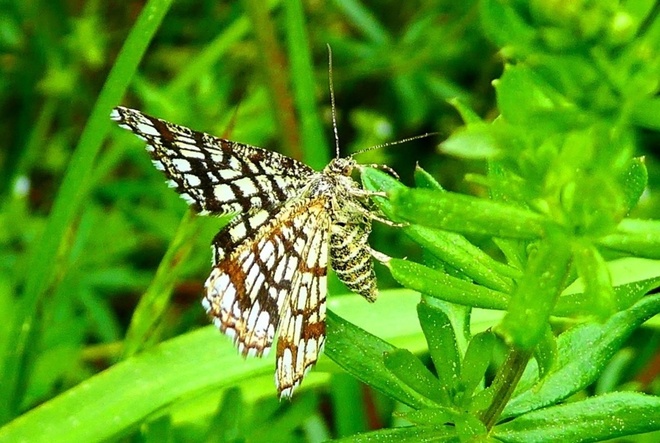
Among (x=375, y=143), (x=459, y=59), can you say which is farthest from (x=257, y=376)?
(x=459, y=59)

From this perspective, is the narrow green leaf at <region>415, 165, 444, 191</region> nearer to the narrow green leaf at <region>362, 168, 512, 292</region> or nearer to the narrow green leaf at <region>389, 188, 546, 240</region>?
the narrow green leaf at <region>362, 168, 512, 292</region>

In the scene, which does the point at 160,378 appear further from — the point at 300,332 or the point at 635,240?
the point at 635,240

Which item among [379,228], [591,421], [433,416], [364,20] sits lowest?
[379,228]

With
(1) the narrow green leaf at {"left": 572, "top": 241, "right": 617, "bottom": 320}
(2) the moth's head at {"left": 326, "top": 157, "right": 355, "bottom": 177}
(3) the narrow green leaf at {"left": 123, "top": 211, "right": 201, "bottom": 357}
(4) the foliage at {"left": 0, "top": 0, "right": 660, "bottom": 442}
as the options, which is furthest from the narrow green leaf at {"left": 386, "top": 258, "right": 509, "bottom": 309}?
(3) the narrow green leaf at {"left": 123, "top": 211, "right": 201, "bottom": 357}

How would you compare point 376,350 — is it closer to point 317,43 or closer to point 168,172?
point 168,172

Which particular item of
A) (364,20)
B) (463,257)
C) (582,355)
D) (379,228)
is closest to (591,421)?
(582,355)

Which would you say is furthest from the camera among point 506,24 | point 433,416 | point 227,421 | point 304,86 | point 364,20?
point 364,20
